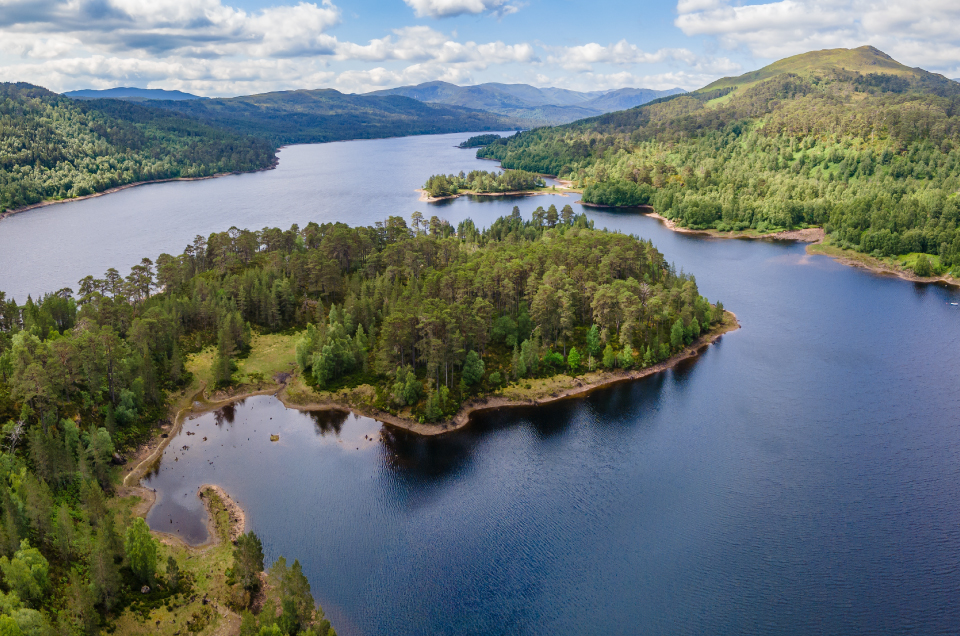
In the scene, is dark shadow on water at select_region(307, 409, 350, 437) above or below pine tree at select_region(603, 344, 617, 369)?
below

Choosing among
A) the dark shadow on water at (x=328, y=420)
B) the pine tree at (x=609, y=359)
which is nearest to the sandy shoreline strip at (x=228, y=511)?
the dark shadow on water at (x=328, y=420)

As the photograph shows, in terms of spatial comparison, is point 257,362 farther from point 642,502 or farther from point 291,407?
point 642,502

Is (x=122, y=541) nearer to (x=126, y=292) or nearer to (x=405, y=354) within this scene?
(x=405, y=354)

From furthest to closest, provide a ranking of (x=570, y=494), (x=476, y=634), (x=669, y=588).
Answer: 1. (x=570, y=494)
2. (x=669, y=588)
3. (x=476, y=634)

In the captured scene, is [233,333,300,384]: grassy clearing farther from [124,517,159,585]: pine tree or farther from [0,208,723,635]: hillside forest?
[124,517,159,585]: pine tree

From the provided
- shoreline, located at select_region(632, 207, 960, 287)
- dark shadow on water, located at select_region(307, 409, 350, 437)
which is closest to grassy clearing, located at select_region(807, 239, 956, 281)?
shoreline, located at select_region(632, 207, 960, 287)

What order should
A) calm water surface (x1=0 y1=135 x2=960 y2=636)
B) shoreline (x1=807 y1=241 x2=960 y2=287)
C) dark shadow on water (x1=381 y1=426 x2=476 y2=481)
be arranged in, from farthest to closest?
shoreline (x1=807 y1=241 x2=960 y2=287), dark shadow on water (x1=381 y1=426 x2=476 y2=481), calm water surface (x1=0 y1=135 x2=960 y2=636)

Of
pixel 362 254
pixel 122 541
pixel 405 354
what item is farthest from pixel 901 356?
pixel 122 541

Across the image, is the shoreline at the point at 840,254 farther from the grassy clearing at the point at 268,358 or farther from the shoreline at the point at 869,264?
the grassy clearing at the point at 268,358
